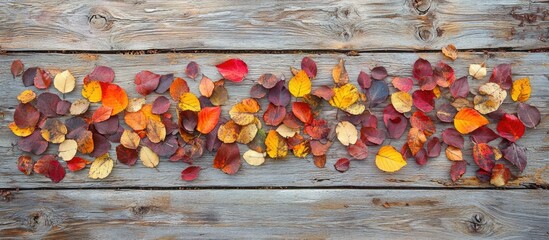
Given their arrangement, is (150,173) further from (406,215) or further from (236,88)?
(406,215)

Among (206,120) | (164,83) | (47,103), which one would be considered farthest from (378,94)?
(47,103)

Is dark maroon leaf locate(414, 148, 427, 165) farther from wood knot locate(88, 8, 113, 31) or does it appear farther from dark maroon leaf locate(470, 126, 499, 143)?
wood knot locate(88, 8, 113, 31)

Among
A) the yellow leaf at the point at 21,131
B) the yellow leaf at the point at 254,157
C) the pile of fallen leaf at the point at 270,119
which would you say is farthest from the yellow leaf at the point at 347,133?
the yellow leaf at the point at 21,131

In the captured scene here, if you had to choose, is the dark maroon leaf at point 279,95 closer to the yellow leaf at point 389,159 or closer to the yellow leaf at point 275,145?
the yellow leaf at point 275,145

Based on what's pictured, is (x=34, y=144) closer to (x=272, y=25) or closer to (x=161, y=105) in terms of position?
(x=161, y=105)

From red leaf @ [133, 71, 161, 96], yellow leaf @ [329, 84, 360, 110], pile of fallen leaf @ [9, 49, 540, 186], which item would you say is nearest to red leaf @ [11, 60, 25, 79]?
pile of fallen leaf @ [9, 49, 540, 186]

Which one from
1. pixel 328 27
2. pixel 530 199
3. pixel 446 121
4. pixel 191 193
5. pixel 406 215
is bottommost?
pixel 191 193

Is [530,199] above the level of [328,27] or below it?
below

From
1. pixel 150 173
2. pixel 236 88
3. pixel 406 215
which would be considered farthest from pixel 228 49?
pixel 406 215
